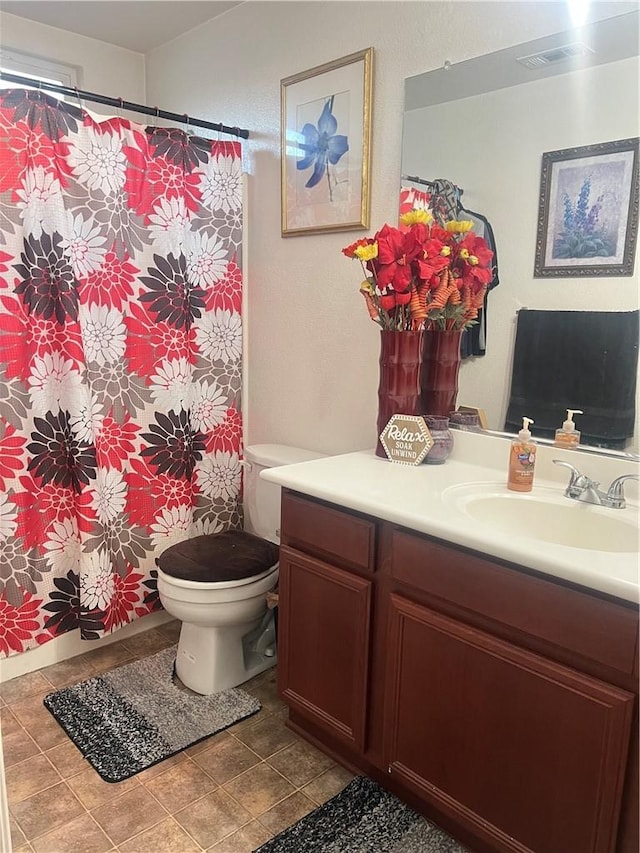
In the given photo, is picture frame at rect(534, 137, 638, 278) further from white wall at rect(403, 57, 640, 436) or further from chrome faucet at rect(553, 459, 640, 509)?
chrome faucet at rect(553, 459, 640, 509)

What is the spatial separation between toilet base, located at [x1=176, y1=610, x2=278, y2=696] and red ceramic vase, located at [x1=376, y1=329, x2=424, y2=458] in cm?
84

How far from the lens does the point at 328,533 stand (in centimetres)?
172

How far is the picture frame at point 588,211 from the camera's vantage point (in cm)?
157

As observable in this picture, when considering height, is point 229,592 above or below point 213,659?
above

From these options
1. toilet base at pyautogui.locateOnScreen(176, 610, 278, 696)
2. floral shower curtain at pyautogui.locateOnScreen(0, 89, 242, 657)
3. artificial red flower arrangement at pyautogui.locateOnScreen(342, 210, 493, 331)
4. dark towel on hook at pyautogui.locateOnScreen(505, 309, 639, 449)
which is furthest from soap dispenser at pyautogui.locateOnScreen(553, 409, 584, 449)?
floral shower curtain at pyautogui.locateOnScreen(0, 89, 242, 657)

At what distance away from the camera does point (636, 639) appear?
1.14m

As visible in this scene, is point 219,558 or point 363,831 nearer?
point 363,831

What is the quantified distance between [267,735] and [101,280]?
1.60m

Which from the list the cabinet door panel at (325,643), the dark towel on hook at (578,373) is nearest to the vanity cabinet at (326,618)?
the cabinet door panel at (325,643)

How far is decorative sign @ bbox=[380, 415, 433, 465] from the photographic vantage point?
6.06 feet

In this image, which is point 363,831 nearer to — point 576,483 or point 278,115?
point 576,483

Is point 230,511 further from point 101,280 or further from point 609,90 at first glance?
point 609,90

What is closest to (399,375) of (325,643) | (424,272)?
(424,272)

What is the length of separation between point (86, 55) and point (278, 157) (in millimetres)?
1145
